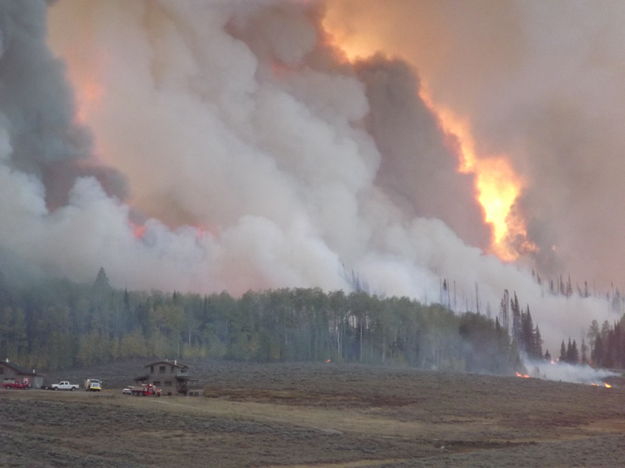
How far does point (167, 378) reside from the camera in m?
126

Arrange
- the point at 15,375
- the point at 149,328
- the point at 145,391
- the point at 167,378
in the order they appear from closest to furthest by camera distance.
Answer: the point at 145,391 < the point at 15,375 < the point at 167,378 < the point at 149,328

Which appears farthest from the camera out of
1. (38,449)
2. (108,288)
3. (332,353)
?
(332,353)

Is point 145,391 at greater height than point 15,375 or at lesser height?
lesser

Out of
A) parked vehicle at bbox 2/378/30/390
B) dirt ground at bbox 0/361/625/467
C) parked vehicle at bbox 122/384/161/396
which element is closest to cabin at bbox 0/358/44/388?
parked vehicle at bbox 2/378/30/390

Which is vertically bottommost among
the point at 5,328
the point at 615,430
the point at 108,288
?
the point at 615,430

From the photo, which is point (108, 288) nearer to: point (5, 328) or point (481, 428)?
point (5, 328)

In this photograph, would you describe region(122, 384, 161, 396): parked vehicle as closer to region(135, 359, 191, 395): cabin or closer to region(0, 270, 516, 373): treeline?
region(135, 359, 191, 395): cabin

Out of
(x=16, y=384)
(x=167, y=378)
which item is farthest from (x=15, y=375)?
(x=167, y=378)

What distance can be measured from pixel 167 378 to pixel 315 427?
5194cm

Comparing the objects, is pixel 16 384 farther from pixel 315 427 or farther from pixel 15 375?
pixel 315 427

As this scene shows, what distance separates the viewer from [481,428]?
91312 millimetres

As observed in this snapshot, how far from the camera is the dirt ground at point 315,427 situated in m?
61.4

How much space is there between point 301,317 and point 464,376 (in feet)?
178

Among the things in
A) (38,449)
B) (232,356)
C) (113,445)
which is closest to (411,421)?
(113,445)
